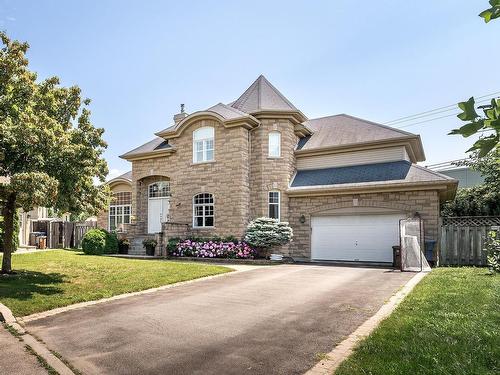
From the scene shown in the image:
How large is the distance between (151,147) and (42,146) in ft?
47.0

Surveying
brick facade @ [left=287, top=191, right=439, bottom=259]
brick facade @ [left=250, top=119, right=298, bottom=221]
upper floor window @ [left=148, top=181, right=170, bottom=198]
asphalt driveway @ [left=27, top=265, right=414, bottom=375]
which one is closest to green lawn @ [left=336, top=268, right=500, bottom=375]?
asphalt driveway @ [left=27, top=265, right=414, bottom=375]

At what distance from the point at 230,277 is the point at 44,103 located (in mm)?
7509

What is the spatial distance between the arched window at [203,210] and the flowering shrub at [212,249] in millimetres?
1419

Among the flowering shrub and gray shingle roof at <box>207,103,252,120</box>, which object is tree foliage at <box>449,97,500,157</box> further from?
gray shingle roof at <box>207,103,252,120</box>

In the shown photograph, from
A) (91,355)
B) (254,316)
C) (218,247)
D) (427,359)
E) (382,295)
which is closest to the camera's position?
(427,359)

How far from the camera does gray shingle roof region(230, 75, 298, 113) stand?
20877 millimetres

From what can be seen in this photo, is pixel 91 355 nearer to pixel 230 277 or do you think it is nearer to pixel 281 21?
pixel 230 277

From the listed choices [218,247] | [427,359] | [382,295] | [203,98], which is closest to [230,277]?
[382,295]

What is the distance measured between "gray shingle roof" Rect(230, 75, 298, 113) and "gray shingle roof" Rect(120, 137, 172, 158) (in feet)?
15.4

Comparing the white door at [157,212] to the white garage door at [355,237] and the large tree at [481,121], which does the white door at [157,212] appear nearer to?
the white garage door at [355,237]

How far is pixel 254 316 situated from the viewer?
7477mm

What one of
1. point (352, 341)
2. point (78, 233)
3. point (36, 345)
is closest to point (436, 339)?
point (352, 341)

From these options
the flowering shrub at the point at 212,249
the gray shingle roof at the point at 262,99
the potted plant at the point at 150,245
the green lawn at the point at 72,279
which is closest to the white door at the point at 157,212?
the potted plant at the point at 150,245

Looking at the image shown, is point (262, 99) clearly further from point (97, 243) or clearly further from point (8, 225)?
point (8, 225)
